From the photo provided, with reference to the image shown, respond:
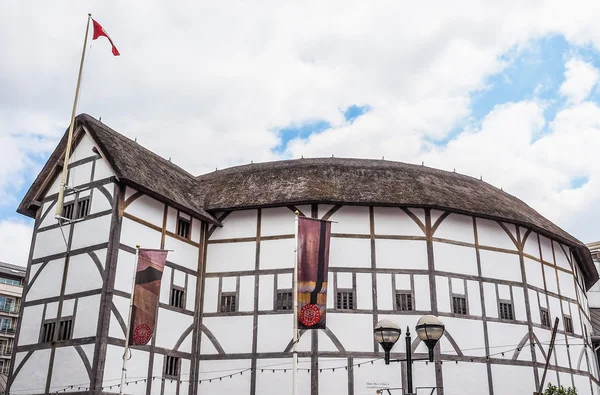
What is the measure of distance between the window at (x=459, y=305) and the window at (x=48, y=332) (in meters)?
16.0

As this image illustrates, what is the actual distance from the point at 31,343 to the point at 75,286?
294 cm

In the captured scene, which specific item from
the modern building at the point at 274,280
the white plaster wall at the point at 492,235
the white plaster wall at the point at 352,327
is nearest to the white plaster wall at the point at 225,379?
the modern building at the point at 274,280

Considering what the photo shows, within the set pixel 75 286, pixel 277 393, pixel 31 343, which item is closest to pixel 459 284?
pixel 277 393

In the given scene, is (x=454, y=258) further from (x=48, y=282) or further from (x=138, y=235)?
(x=48, y=282)

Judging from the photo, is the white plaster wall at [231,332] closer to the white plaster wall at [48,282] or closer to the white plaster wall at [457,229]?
the white plaster wall at [48,282]

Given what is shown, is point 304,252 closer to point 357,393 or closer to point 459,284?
point 357,393

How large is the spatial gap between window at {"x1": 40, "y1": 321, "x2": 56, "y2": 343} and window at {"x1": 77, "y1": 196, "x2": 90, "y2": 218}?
434 cm

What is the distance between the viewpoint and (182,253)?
27.3 meters

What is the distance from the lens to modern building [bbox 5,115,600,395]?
24.2 m

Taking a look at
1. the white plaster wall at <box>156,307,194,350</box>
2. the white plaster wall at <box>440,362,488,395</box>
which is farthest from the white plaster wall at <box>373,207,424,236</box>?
the white plaster wall at <box>156,307,194,350</box>

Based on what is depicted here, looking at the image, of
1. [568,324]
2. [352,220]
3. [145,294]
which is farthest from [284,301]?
[568,324]

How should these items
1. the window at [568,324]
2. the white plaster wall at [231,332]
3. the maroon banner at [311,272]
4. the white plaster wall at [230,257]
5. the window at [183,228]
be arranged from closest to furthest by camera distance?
1. the maroon banner at [311,272]
2. the white plaster wall at [231,332]
3. the window at [183,228]
4. the white plaster wall at [230,257]
5. the window at [568,324]

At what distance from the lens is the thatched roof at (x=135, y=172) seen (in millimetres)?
25234

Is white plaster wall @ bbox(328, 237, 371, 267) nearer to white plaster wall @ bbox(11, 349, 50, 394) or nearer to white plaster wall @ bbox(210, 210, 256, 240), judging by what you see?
white plaster wall @ bbox(210, 210, 256, 240)
